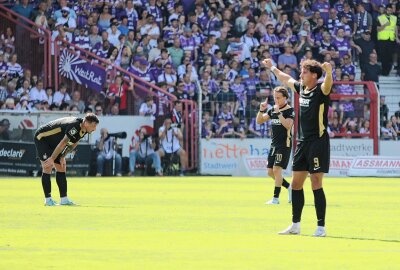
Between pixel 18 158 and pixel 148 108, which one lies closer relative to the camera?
pixel 18 158

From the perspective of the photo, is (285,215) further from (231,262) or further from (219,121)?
(219,121)

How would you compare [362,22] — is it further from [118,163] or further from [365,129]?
[118,163]

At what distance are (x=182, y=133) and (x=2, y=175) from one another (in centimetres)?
673

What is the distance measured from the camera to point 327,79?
13500 mm

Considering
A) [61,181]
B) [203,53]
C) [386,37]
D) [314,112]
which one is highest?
[386,37]

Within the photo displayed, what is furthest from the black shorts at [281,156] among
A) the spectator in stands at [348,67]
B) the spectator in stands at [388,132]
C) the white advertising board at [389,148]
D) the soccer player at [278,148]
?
the spectator in stands at [348,67]

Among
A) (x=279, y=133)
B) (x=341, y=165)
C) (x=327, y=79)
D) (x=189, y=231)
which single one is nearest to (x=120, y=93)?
(x=341, y=165)

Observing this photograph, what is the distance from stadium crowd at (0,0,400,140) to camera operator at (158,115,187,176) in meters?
1.04

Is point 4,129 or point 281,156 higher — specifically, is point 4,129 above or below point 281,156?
above

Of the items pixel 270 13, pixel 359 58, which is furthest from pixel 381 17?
pixel 270 13

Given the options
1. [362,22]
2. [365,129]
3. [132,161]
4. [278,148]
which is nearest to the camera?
[278,148]

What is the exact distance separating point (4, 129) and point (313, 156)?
21288mm

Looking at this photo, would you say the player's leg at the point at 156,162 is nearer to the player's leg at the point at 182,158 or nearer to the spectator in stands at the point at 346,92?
the player's leg at the point at 182,158

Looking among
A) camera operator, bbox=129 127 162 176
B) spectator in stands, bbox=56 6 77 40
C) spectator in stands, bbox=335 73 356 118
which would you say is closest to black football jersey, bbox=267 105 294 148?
camera operator, bbox=129 127 162 176
